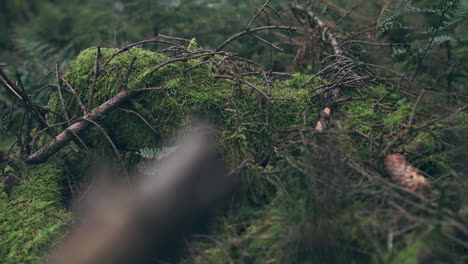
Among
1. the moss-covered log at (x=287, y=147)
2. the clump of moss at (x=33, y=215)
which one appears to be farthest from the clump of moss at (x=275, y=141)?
the clump of moss at (x=33, y=215)

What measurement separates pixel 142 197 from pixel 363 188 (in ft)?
4.31

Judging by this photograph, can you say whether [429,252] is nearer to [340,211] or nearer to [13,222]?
[340,211]

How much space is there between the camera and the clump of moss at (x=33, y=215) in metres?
2.03

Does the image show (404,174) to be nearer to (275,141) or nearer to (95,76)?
(275,141)

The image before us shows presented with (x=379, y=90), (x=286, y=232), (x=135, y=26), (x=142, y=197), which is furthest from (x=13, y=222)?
(x=135, y=26)

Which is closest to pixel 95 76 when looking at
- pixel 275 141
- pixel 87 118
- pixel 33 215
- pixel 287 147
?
pixel 87 118

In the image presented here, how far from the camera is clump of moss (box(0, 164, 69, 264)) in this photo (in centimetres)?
203

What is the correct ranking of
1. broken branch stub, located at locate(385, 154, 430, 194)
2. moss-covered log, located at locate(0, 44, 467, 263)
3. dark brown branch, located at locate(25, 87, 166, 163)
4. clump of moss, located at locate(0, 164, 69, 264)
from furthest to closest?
dark brown branch, located at locate(25, 87, 166, 163), clump of moss, located at locate(0, 164, 69, 264), broken branch stub, located at locate(385, 154, 430, 194), moss-covered log, located at locate(0, 44, 467, 263)

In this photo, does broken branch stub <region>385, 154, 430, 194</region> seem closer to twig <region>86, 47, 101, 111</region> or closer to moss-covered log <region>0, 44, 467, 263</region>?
moss-covered log <region>0, 44, 467, 263</region>

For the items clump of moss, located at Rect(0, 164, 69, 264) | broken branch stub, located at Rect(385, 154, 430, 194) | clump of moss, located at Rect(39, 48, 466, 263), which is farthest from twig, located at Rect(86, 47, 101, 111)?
broken branch stub, located at Rect(385, 154, 430, 194)

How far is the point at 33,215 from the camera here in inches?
89.3

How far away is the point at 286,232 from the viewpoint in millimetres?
1717

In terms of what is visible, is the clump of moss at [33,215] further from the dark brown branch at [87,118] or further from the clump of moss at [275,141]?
the clump of moss at [275,141]

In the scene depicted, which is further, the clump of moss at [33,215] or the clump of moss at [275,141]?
the clump of moss at [33,215]
